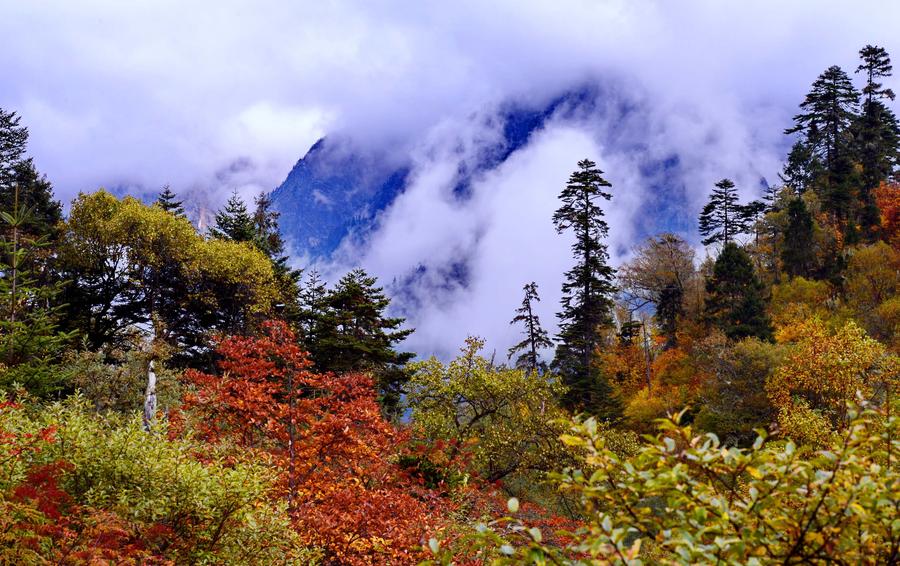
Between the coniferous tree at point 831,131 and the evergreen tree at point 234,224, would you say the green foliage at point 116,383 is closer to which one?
the evergreen tree at point 234,224

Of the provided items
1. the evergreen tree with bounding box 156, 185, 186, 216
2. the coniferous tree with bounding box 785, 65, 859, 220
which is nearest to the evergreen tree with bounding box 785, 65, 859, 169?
the coniferous tree with bounding box 785, 65, 859, 220

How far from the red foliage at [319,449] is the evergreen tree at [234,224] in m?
26.7

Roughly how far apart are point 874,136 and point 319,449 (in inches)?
2011

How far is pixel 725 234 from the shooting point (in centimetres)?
4775

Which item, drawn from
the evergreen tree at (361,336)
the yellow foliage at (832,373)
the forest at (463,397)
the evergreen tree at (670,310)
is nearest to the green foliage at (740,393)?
the forest at (463,397)

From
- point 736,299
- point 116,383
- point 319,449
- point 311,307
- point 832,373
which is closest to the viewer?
point 319,449

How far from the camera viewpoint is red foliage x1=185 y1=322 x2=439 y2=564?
10.9 m

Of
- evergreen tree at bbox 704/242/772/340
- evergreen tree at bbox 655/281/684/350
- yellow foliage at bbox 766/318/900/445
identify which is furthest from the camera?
evergreen tree at bbox 655/281/684/350

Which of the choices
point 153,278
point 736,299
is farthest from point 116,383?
point 736,299

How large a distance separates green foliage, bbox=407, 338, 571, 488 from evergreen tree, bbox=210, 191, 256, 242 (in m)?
23.1

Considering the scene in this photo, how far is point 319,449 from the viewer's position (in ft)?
41.4

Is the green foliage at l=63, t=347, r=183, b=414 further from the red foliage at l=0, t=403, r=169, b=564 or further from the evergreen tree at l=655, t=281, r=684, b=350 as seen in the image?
the evergreen tree at l=655, t=281, r=684, b=350

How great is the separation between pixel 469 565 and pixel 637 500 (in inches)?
305

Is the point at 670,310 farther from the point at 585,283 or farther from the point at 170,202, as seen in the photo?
the point at 170,202
